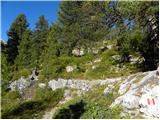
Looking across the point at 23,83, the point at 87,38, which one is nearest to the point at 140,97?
the point at 23,83

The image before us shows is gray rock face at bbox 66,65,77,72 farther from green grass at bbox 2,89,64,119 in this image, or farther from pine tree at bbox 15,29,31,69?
pine tree at bbox 15,29,31,69

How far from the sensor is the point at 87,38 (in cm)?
6019

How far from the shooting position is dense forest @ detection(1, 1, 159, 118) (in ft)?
95.2

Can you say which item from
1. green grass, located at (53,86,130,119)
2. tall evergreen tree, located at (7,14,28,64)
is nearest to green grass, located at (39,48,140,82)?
green grass, located at (53,86,130,119)

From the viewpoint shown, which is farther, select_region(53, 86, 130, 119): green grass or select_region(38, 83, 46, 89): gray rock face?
select_region(38, 83, 46, 89): gray rock face

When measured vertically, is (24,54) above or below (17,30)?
below

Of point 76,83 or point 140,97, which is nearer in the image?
point 140,97

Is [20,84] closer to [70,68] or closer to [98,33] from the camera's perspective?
[70,68]

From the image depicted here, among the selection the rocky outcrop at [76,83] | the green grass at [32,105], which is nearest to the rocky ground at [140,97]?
the green grass at [32,105]

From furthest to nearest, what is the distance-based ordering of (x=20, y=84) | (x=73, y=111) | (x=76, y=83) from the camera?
(x=20, y=84), (x=76, y=83), (x=73, y=111)

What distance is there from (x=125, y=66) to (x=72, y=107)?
1593 centimetres

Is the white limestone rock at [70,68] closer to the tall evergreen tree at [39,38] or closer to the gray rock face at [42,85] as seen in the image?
the gray rock face at [42,85]

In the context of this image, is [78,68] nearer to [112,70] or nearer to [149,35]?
[112,70]

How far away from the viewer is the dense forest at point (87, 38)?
29031mm
